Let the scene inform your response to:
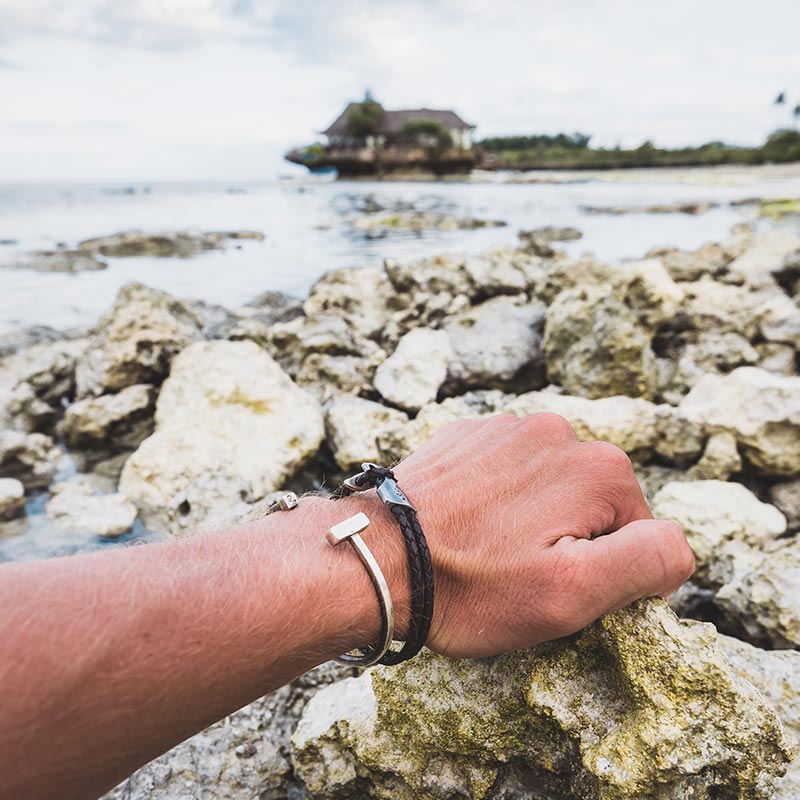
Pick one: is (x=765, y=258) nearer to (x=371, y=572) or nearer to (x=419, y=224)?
(x=371, y=572)

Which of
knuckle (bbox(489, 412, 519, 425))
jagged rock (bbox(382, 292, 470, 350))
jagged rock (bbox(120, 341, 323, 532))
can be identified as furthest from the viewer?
jagged rock (bbox(382, 292, 470, 350))

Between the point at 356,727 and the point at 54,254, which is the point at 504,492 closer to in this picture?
the point at 356,727

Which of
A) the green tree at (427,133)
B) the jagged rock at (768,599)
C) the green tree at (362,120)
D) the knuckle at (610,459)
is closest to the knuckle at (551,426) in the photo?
the knuckle at (610,459)

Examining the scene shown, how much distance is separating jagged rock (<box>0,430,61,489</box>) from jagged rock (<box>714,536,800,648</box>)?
13.3 ft

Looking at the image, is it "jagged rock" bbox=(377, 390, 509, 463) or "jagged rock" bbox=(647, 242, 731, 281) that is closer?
"jagged rock" bbox=(377, 390, 509, 463)

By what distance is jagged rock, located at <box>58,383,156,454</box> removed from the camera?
177 inches

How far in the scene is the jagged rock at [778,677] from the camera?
1623 millimetres

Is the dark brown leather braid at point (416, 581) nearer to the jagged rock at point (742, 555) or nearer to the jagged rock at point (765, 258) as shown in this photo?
the jagged rock at point (742, 555)

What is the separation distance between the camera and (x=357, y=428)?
363 cm

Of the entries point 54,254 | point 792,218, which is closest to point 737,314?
point 54,254

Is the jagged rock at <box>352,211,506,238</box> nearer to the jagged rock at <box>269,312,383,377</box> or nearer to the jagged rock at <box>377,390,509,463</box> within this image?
the jagged rock at <box>269,312,383,377</box>

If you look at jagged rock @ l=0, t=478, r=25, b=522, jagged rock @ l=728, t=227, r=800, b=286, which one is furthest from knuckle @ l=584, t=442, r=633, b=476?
jagged rock @ l=728, t=227, r=800, b=286

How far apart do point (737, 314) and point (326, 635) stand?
5028 millimetres

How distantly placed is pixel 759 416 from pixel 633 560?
2.48 meters
